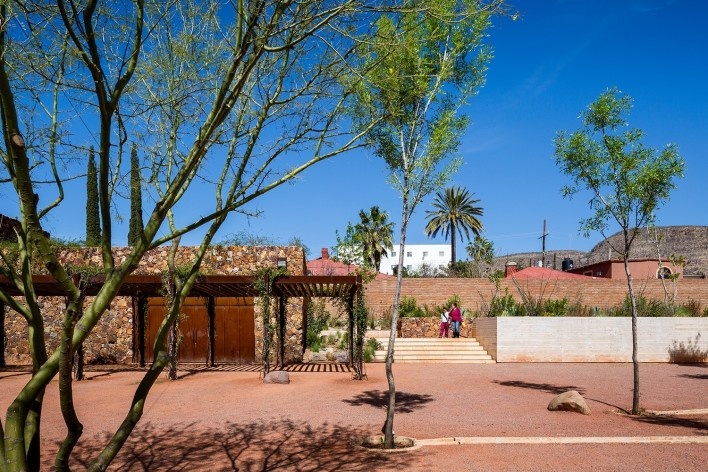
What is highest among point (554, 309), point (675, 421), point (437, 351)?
point (554, 309)

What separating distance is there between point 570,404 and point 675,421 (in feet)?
5.30

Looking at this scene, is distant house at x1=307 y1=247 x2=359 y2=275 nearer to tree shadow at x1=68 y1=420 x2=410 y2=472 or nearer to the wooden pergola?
the wooden pergola

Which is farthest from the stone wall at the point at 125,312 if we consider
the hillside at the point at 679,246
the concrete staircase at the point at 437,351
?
the hillside at the point at 679,246

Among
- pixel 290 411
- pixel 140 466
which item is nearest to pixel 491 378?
pixel 290 411

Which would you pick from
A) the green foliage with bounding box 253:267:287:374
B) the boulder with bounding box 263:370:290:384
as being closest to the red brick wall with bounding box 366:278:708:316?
the green foliage with bounding box 253:267:287:374

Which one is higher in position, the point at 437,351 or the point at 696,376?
the point at 696,376

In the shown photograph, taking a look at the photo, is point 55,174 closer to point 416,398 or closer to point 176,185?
point 176,185

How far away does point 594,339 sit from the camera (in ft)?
70.4

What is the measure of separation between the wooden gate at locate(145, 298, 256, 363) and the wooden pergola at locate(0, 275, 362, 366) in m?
0.79

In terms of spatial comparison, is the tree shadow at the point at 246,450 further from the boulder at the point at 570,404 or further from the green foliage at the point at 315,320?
the green foliage at the point at 315,320

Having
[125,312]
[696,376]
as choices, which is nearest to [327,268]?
[125,312]

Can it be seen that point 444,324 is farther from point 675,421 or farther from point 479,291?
point 675,421

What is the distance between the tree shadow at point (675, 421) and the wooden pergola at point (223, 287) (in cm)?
758

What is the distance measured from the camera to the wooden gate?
21.1 metres
